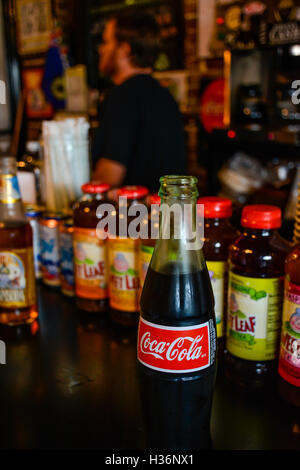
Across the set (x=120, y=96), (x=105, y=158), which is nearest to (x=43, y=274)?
(x=105, y=158)

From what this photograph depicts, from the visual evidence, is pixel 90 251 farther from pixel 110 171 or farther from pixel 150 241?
pixel 110 171

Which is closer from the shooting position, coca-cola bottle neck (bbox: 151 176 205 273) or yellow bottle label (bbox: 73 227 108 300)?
coca-cola bottle neck (bbox: 151 176 205 273)

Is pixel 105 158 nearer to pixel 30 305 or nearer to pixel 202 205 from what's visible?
pixel 30 305

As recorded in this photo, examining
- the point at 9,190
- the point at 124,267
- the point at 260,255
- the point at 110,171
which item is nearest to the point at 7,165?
the point at 9,190

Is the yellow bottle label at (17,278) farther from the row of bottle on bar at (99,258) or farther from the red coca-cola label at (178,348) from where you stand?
the red coca-cola label at (178,348)

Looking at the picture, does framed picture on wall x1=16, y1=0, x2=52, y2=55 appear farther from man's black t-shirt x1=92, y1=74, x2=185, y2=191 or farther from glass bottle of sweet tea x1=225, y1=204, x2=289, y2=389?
glass bottle of sweet tea x1=225, y1=204, x2=289, y2=389

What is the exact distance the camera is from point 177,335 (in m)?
0.63

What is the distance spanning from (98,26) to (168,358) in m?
3.77

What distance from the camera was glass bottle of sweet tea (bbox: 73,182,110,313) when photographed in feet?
3.25

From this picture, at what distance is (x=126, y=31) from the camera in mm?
2188

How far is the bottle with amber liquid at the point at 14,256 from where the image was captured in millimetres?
970

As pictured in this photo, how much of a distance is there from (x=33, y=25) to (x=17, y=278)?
409 cm

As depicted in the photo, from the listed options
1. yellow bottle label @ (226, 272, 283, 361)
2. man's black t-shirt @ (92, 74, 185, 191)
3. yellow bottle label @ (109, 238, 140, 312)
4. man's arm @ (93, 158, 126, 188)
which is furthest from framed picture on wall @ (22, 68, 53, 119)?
yellow bottle label @ (226, 272, 283, 361)

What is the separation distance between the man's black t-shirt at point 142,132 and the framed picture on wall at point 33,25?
268 cm
